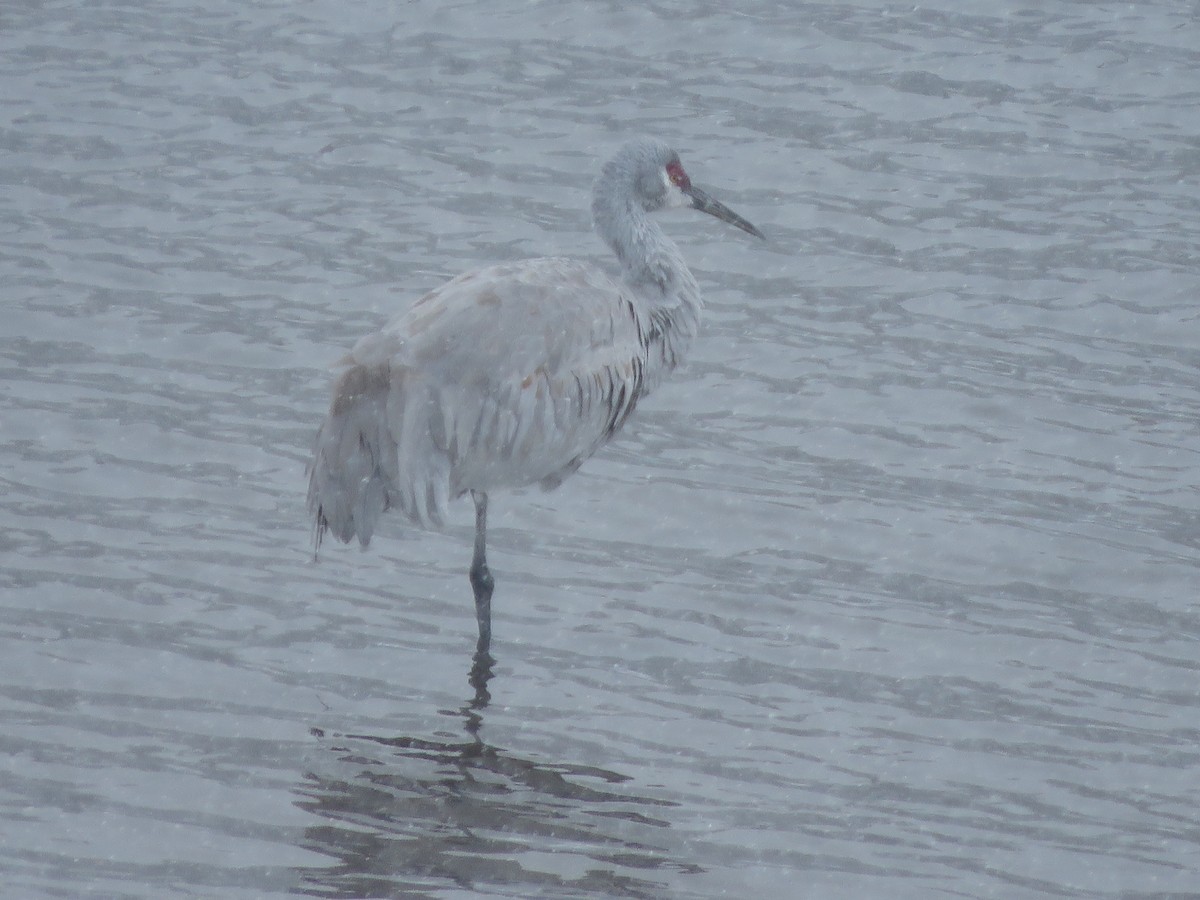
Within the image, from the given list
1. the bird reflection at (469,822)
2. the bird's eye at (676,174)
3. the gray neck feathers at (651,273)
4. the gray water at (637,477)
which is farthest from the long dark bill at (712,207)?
the bird reflection at (469,822)

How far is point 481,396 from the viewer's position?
7160mm

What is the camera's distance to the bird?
702 cm

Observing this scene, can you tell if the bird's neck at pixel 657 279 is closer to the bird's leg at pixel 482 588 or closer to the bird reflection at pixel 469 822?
the bird's leg at pixel 482 588

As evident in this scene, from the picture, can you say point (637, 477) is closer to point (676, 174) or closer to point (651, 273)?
point (651, 273)

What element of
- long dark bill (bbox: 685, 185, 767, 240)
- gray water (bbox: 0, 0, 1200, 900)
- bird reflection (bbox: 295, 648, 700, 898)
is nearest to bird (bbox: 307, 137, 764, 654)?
gray water (bbox: 0, 0, 1200, 900)

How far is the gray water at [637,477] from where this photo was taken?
6105mm

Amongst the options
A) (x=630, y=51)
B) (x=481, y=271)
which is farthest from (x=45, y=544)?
(x=630, y=51)

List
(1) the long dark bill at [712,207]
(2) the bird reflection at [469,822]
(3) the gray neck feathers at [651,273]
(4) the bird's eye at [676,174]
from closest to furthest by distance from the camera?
(2) the bird reflection at [469,822]
(3) the gray neck feathers at [651,273]
(4) the bird's eye at [676,174]
(1) the long dark bill at [712,207]

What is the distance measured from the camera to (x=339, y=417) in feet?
23.0

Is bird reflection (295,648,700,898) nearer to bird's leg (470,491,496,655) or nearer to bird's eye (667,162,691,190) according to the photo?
bird's leg (470,491,496,655)

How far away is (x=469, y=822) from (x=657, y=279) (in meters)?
2.81

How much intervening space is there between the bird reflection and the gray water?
0.02 metres

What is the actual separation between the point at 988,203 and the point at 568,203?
227 centimetres

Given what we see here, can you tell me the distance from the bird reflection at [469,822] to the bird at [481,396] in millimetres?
824
